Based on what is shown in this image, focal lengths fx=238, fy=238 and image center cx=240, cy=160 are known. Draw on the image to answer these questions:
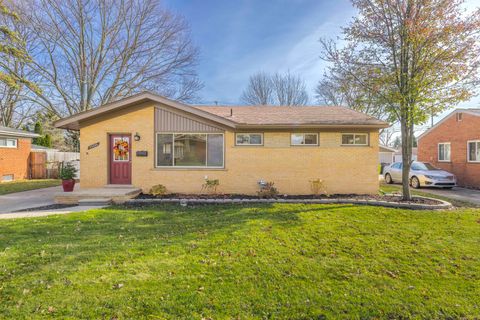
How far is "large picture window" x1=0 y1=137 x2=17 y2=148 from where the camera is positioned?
14234 millimetres

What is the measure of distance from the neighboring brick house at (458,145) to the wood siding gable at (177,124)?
13.6m

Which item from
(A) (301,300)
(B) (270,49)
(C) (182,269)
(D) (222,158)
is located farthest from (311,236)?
(B) (270,49)

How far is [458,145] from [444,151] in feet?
3.78

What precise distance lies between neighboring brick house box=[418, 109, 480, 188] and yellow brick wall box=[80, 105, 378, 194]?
297 inches

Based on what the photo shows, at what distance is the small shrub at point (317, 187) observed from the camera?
9.45 m

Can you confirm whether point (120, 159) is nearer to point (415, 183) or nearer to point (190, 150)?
point (190, 150)

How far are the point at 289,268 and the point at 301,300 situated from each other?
782 millimetres

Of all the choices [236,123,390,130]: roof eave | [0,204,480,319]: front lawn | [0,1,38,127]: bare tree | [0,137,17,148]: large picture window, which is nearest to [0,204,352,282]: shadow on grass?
[0,204,480,319]: front lawn

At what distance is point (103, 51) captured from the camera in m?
20.0

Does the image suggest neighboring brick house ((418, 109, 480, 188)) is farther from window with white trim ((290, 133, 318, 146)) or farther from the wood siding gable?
the wood siding gable

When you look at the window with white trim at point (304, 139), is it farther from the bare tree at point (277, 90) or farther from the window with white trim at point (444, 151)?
the bare tree at point (277, 90)

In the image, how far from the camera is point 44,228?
213 inches

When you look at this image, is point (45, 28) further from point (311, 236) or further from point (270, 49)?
point (311, 236)

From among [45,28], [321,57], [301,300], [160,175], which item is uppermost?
[45,28]
